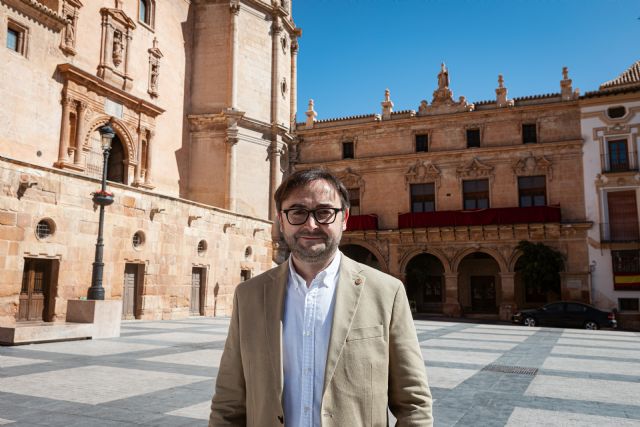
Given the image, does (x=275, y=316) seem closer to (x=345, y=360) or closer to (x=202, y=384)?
(x=345, y=360)

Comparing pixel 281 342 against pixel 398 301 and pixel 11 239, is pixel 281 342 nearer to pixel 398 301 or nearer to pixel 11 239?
pixel 398 301

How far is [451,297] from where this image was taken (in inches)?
1078

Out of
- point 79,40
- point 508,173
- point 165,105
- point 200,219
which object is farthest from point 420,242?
point 79,40

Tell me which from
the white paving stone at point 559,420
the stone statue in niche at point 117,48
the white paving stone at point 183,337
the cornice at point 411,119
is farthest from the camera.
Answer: the cornice at point 411,119

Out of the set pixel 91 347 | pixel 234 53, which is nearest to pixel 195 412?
pixel 91 347

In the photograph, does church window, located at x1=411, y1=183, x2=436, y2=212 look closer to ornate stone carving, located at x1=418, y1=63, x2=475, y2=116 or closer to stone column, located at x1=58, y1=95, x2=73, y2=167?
ornate stone carving, located at x1=418, y1=63, x2=475, y2=116

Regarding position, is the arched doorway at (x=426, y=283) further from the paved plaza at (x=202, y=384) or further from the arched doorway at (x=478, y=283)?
the paved plaza at (x=202, y=384)

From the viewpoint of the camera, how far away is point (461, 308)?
28.0 meters

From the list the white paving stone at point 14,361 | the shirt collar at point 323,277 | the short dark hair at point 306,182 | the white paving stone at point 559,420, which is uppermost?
the short dark hair at point 306,182

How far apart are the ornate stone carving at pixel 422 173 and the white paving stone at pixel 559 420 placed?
24.5 m

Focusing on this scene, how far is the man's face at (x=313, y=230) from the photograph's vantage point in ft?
6.88

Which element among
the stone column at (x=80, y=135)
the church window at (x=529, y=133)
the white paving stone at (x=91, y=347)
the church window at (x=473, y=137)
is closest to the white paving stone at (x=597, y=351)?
the white paving stone at (x=91, y=347)

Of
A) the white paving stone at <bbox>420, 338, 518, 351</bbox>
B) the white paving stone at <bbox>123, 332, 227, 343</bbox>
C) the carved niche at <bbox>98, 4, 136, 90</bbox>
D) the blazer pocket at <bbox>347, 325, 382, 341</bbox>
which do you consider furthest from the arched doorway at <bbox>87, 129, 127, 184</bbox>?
the blazer pocket at <bbox>347, 325, 382, 341</bbox>

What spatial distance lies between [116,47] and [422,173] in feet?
58.1
